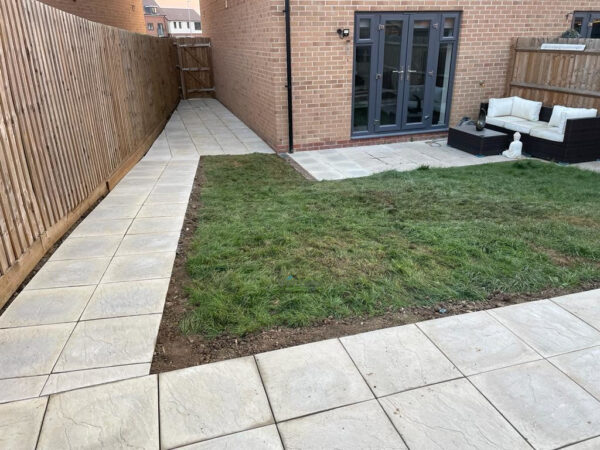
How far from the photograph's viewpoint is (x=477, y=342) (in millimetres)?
2617

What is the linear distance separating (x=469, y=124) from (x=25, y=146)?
7212 millimetres

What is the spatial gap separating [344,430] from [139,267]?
2.26 m

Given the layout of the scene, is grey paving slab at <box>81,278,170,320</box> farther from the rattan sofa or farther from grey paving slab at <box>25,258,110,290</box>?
the rattan sofa

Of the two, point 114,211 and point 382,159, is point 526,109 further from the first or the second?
point 114,211

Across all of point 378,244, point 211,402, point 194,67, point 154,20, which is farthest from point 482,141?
point 154,20

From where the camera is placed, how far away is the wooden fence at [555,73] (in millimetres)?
6945

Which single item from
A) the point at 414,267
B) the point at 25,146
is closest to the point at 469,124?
the point at 414,267

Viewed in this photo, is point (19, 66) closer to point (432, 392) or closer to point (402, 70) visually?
point (432, 392)

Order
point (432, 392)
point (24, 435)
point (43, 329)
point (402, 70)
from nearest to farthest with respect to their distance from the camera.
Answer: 1. point (24, 435)
2. point (432, 392)
3. point (43, 329)
4. point (402, 70)

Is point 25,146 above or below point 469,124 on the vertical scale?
above

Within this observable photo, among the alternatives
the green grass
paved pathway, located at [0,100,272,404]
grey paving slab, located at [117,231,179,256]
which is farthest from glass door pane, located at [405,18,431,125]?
grey paving slab, located at [117,231,179,256]

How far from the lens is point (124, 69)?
7094mm

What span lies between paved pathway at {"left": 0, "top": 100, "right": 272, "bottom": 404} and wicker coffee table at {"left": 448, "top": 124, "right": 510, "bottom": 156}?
15.7ft

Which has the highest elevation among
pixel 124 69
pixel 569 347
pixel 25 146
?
pixel 124 69
